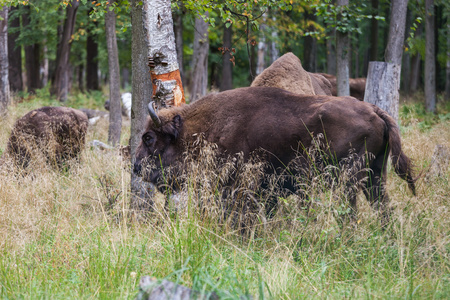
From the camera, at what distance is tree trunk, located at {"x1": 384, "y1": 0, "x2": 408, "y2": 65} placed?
8.73 meters

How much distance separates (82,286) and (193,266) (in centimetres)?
86

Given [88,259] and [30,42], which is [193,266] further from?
[30,42]

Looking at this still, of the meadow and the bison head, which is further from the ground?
the bison head

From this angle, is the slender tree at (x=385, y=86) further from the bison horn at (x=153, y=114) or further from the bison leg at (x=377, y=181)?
the bison horn at (x=153, y=114)

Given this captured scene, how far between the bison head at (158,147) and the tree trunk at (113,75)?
3.60 meters

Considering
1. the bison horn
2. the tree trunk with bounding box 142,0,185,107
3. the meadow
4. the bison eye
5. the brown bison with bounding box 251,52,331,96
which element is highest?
the tree trunk with bounding box 142,0,185,107

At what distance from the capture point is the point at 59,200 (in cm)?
583

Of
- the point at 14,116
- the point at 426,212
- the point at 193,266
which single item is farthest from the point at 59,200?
the point at 14,116

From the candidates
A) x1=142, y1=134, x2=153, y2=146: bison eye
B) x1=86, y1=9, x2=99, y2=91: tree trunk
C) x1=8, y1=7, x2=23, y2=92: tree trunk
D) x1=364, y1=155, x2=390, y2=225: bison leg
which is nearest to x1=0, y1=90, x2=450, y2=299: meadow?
x1=364, y1=155, x2=390, y2=225: bison leg

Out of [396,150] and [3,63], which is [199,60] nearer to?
[3,63]

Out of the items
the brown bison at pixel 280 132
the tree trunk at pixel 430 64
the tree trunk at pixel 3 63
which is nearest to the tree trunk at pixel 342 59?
the brown bison at pixel 280 132

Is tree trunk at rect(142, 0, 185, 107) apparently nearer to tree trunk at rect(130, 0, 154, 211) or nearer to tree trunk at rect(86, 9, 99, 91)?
tree trunk at rect(130, 0, 154, 211)

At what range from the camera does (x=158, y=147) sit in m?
5.88

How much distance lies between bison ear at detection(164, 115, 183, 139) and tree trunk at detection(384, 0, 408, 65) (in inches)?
197
